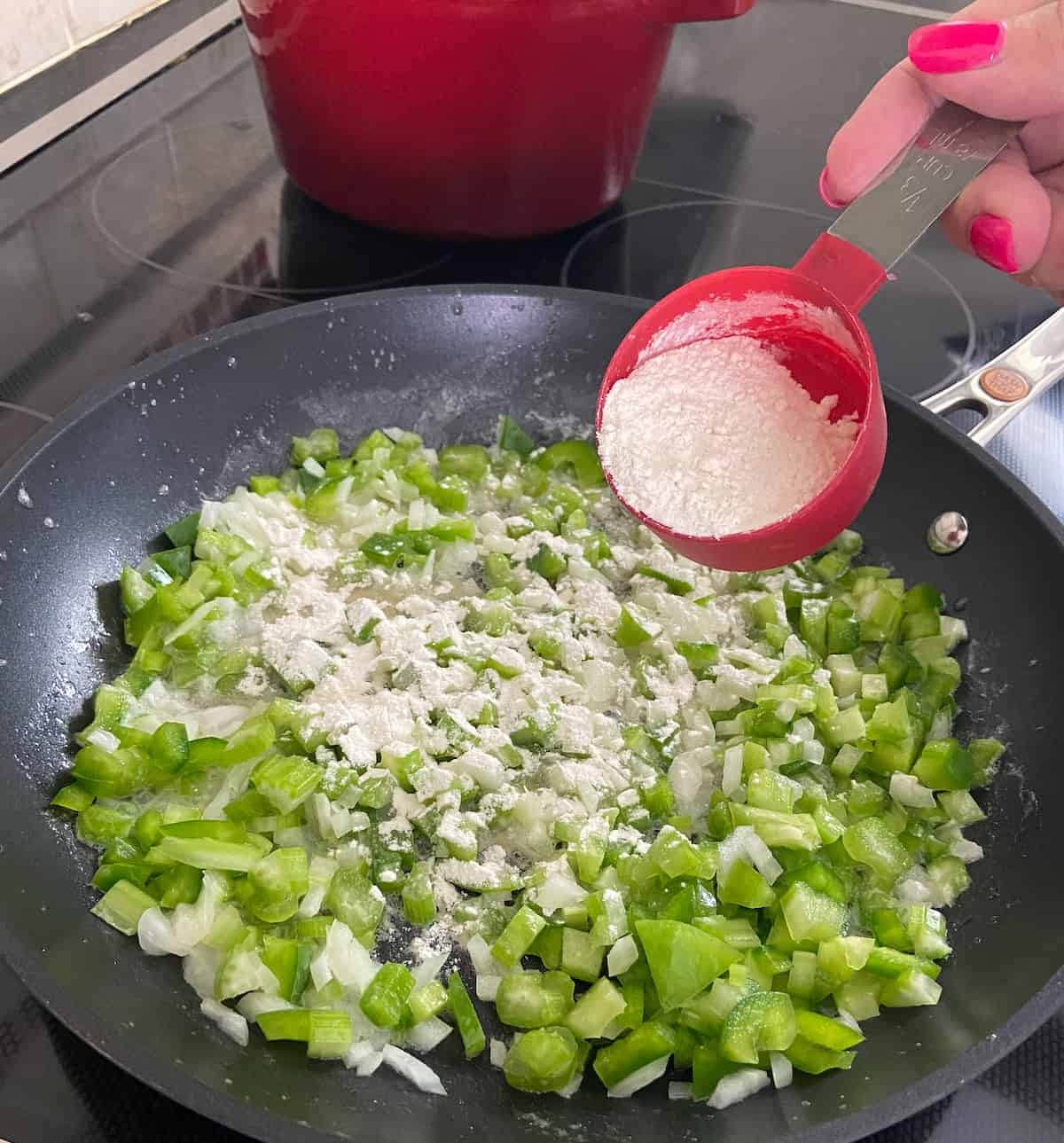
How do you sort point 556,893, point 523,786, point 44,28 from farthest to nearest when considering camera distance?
point 44,28 < point 523,786 < point 556,893

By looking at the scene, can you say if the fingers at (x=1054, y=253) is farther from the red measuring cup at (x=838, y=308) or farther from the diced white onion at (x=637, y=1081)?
the diced white onion at (x=637, y=1081)

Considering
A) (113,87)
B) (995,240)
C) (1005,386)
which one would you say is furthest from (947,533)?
(113,87)

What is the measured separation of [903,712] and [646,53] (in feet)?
2.88

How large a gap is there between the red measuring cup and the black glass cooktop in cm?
44

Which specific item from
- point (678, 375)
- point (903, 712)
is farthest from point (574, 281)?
point (903, 712)

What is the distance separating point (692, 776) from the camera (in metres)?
1.03

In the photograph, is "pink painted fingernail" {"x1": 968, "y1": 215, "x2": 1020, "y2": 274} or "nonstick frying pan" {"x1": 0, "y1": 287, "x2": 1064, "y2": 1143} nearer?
"nonstick frying pan" {"x1": 0, "y1": 287, "x2": 1064, "y2": 1143}

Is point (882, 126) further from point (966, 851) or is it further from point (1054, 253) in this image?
point (966, 851)

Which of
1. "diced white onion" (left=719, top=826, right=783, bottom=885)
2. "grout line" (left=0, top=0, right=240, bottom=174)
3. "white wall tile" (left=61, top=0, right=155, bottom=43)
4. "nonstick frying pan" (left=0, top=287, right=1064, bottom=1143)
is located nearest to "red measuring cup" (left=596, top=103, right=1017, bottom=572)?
"nonstick frying pan" (left=0, top=287, right=1064, bottom=1143)

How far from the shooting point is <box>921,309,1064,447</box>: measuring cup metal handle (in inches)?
46.8

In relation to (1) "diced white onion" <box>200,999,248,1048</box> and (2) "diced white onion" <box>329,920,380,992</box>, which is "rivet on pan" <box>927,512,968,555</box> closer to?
(2) "diced white onion" <box>329,920,380,992</box>

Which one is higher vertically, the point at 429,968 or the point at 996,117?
the point at 996,117

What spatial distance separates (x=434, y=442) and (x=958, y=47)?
0.73m

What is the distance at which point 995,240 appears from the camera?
1114mm
